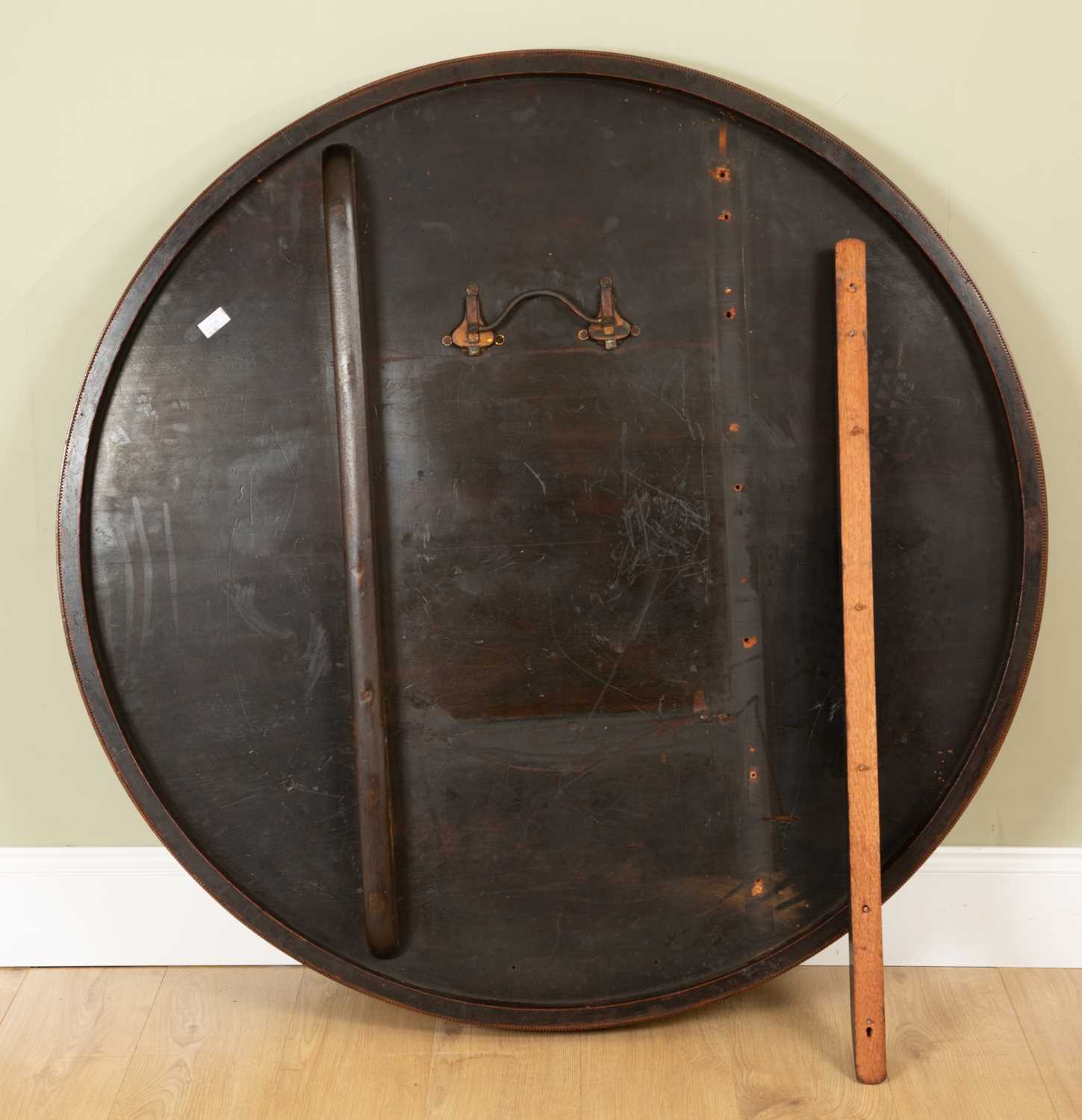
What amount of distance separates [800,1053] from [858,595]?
0.74m

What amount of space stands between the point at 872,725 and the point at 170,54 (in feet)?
5.05

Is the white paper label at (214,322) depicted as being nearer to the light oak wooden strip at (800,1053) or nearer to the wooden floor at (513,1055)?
the wooden floor at (513,1055)

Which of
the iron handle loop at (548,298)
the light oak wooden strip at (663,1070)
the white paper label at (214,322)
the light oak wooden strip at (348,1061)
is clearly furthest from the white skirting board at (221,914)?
the iron handle loop at (548,298)

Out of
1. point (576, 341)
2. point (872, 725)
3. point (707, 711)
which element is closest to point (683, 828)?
point (707, 711)

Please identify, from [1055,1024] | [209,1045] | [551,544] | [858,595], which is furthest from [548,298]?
[1055,1024]

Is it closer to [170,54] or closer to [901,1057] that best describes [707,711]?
[901,1057]

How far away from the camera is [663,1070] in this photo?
5.86ft

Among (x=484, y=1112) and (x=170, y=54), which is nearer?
(x=484, y=1112)

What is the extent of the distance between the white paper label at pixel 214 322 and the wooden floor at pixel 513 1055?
44.8 inches

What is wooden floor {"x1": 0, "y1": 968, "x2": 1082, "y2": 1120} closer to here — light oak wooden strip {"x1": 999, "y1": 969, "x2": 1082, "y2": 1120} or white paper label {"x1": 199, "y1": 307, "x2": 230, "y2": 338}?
light oak wooden strip {"x1": 999, "y1": 969, "x2": 1082, "y2": 1120}

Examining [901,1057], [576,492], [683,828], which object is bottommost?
[901,1057]

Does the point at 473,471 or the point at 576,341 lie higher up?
the point at 576,341

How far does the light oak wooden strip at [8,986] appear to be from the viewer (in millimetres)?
2006

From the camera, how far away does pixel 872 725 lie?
171 centimetres
